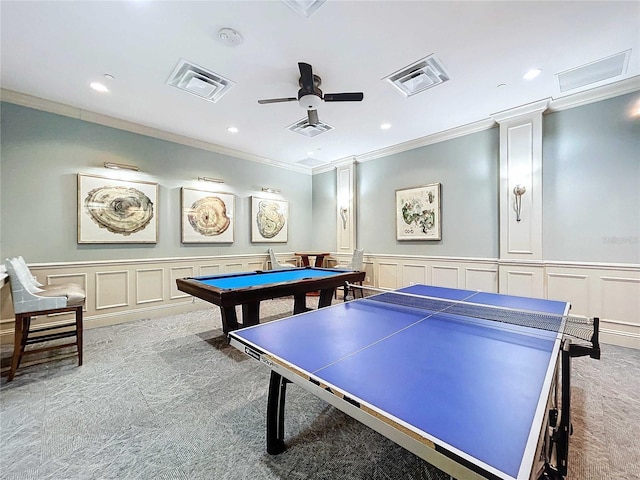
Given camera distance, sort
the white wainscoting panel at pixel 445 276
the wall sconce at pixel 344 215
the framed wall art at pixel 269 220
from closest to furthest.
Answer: the white wainscoting panel at pixel 445 276, the framed wall art at pixel 269 220, the wall sconce at pixel 344 215

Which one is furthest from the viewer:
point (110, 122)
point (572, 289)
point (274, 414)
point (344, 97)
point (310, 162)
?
point (310, 162)

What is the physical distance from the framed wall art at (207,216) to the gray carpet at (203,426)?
248 cm

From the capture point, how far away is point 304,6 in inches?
85.4

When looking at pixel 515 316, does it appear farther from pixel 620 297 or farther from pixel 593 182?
pixel 593 182

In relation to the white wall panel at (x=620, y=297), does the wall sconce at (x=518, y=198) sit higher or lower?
higher

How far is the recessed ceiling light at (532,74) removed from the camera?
2998mm

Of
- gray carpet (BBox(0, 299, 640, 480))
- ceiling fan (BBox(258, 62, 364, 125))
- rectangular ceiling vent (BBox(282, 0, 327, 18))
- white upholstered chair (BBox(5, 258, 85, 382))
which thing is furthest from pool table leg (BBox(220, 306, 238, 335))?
rectangular ceiling vent (BBox(282, 0, 327, 18))

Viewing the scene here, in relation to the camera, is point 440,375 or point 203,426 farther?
point 203,426

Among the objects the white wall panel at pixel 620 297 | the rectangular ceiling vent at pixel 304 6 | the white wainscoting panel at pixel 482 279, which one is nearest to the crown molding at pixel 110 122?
the rectangular ceiling vent at pixel 304 6

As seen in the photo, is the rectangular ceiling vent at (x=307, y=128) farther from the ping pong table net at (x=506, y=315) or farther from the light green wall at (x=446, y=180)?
the ping pong table net at (x=506, y=315)

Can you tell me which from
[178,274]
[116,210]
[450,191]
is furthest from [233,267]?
[450,191]

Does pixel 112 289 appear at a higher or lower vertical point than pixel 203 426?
higher

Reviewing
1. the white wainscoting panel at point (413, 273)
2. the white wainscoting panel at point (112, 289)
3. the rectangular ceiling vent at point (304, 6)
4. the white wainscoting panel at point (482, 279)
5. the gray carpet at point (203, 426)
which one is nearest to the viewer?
the gray carpet at point (203, 426)

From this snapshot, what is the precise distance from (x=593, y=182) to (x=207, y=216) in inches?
230
